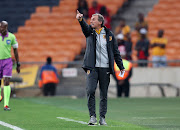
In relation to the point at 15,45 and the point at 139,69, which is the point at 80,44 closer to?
the point at 139,69

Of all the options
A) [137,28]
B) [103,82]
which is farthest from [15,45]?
[137,28]

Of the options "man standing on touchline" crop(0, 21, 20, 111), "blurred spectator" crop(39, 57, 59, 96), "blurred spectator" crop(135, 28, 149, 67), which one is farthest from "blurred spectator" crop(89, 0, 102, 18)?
"man standing on touchline" crop(0, 21, 20, 111)

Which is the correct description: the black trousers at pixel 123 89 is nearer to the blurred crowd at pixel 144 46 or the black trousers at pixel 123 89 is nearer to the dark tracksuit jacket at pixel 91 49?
the blurred crowd at pixel 144 46

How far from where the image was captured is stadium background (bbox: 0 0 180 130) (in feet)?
64.4

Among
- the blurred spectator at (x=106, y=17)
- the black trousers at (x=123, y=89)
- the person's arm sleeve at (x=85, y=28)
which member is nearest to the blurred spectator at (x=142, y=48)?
the black trousers at (x=123, y=89)

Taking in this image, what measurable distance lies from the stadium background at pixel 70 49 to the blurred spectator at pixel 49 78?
1.06 feet

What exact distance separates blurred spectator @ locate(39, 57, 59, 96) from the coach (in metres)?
11.6

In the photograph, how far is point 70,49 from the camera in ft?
80.5

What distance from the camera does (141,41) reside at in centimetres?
2200

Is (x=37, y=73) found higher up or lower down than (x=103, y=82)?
lower down

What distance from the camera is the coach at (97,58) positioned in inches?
365

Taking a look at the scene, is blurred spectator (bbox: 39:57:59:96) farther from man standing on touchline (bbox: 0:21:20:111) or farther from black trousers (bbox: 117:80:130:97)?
man standing on touchline (bbox: 0:21:20:111)

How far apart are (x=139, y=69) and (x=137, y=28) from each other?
2600 millimetres

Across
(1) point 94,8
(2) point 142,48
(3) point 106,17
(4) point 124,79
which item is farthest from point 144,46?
(1) point 94,8
